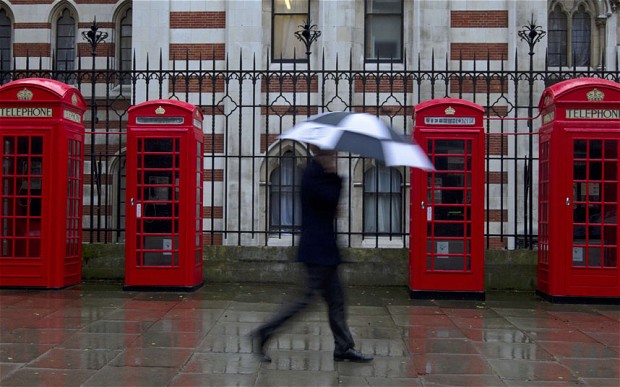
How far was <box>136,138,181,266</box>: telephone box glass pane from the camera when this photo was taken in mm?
10125

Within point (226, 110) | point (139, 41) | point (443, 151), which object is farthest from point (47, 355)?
point (139, 41)

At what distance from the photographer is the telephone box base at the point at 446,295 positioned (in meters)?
9.81

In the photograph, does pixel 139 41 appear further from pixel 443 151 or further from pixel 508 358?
pixel 508 358

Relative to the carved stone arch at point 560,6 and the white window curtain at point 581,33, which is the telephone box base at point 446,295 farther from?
the carved stone arch at point 560,6

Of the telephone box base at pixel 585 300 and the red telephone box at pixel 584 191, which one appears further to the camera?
the telephone box base at pixel 585 300

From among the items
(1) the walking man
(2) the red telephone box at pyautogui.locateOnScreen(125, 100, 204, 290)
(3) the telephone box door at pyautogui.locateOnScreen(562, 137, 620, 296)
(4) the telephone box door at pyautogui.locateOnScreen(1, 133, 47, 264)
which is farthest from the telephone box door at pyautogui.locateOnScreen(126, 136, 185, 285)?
(3) the telephone box door at pyautogui.locateOnScreen(562, 137, 620, 296)

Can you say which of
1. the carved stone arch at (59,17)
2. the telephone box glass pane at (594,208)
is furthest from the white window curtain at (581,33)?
the carved stone arch at (59,17)

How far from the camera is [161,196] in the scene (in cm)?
1018

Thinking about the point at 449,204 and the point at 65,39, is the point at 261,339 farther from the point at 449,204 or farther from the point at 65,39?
the point at 65,39

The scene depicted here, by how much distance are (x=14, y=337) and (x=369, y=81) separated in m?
11.3

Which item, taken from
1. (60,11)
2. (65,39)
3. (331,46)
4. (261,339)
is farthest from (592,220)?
(60,11)

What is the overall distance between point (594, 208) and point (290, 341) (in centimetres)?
492

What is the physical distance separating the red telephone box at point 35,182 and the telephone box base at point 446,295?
4.99m

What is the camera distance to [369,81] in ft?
55.2
